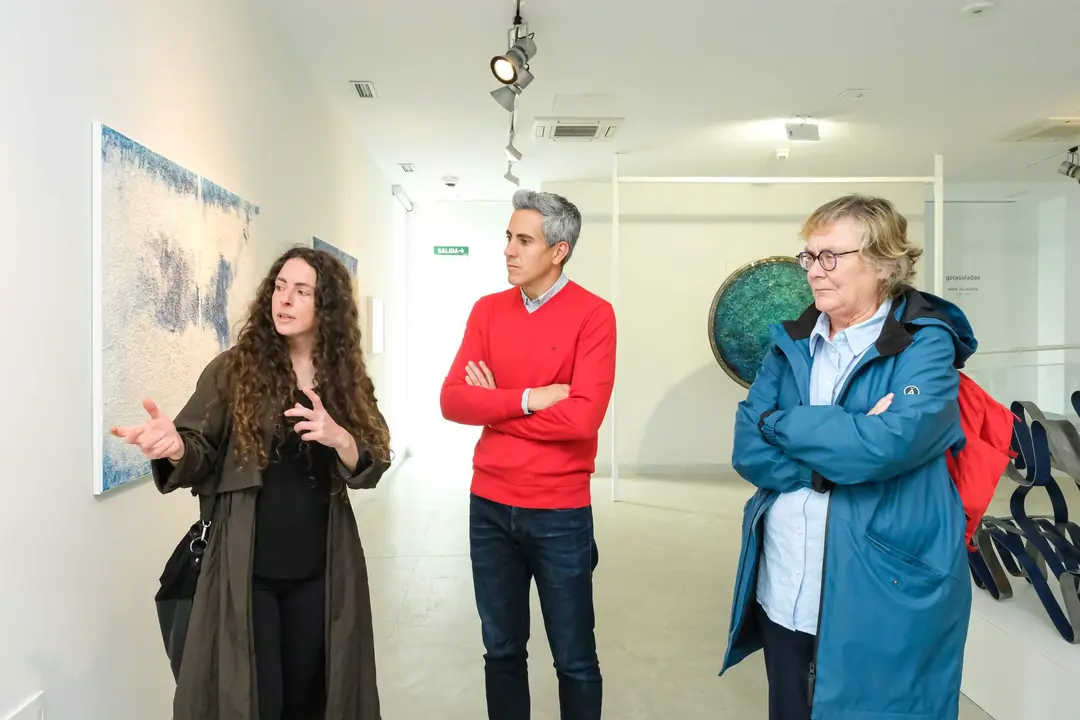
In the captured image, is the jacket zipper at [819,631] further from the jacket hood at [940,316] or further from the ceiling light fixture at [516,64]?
the ceiling light fixture at [516,64]

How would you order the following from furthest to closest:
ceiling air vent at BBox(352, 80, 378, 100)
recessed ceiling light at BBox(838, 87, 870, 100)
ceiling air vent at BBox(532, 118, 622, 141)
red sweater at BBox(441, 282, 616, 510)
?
ceiling air vent at BBox(532, 118, 622, 141) → recessed ceiling light at BBox(838, 87, 870, 100) → ceiling air vent at BBox(352, 80, 378, 100) → red sweater at BBox(441, 282, 616, 510)

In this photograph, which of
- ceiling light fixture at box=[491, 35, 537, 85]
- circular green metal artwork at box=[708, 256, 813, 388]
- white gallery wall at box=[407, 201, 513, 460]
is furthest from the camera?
white gallery wall at box=[407, 201, 513, 460]

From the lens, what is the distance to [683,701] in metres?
2.55

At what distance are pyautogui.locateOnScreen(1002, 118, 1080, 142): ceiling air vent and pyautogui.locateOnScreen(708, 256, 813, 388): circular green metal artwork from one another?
183cm

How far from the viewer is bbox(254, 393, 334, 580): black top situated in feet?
5.11

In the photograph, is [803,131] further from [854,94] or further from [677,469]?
[677,469]

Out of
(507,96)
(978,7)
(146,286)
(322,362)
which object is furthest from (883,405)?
(978,7)

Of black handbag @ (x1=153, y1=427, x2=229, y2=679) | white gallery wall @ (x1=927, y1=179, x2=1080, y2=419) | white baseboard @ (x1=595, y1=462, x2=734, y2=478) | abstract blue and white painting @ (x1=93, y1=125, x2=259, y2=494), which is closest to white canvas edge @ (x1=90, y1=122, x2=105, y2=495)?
abstract blue and white painting @ (x1=93, y1=125, x2=259, y2=494)

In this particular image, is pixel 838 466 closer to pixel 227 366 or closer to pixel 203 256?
pixel 227 366

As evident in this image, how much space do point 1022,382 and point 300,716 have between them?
25.8 ft

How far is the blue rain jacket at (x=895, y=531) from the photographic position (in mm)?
1312

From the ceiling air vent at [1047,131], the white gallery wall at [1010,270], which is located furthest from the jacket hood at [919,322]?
the white gallery wall at [1010,270]

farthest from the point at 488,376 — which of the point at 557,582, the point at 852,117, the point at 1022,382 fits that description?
the point at 1022,382

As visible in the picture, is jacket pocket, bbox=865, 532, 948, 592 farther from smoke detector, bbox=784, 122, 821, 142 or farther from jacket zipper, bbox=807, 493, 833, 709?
smoke detector, bbox=784, 122, 821, 142
